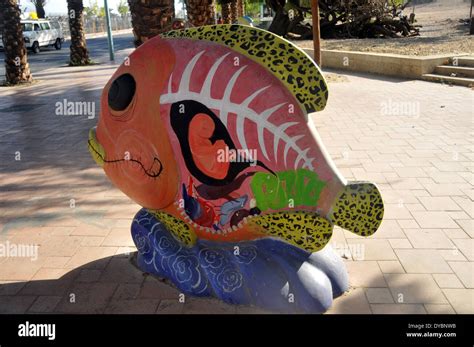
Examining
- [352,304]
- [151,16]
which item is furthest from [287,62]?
[151,16]

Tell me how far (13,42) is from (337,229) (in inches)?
512

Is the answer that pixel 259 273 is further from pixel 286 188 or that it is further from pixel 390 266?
pixel 390 266

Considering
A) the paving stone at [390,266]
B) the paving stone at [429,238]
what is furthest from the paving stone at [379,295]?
the paving stone at [429,238]

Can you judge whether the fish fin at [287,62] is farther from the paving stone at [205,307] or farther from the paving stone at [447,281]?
the paving stone at [447,281]

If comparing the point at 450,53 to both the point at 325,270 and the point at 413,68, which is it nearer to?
the point at 413,68

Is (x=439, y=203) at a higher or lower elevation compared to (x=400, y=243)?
higher

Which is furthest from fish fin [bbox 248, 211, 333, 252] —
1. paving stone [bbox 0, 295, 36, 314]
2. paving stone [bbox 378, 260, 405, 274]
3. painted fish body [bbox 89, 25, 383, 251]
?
paving stone [bbox 0, 295, 36, 314]

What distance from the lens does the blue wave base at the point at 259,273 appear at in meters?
3.29

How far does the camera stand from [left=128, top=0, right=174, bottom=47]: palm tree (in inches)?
278

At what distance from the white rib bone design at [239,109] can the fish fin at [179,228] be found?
0.88 meters

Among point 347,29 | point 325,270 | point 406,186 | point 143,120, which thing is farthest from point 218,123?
point 347,29

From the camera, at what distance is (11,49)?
13836mm

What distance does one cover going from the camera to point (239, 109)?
9.79ft
